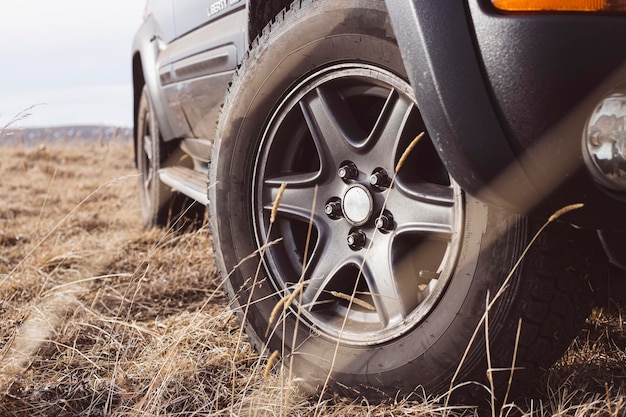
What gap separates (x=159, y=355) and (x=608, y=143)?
56.7 inches

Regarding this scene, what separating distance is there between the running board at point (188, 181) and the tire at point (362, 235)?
58 cm

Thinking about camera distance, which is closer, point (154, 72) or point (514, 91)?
point (514, 91)

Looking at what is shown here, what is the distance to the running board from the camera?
268 centimetres

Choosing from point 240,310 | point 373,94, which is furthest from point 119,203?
point 373,94

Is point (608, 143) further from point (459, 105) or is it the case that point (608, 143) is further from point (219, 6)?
point (219, 6)

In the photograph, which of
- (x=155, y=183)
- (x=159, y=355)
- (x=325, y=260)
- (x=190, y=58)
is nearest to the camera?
(x=325, y=260)

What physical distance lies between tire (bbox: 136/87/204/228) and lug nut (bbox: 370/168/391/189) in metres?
2.03

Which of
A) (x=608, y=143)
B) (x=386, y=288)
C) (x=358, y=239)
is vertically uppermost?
(x=608, y=143)

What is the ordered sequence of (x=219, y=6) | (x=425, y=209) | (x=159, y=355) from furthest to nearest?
(x=219, y=6)
(x=159, y=355)
(x=425, y=209)

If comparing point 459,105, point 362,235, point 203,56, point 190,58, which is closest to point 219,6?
point 203,56

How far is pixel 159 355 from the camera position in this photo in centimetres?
212

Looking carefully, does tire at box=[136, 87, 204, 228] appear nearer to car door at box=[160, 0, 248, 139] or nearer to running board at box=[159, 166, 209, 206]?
running board at box=[159, 166, 209, 206]

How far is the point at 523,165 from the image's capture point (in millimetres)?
1318

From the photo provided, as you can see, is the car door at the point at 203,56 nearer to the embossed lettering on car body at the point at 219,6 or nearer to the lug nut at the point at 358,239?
the embossed lettering on car body at the point at 219,6
